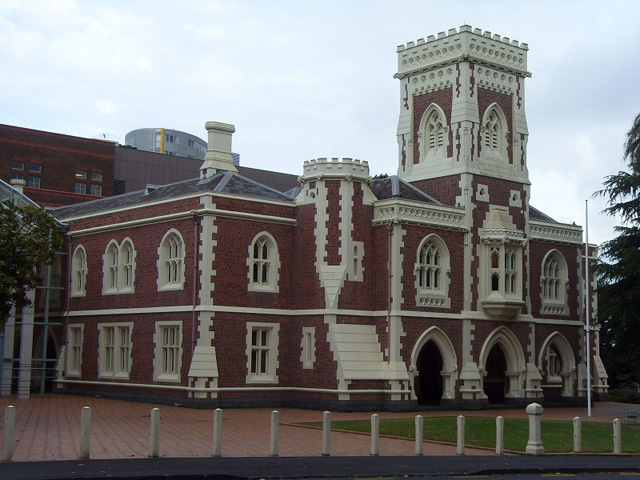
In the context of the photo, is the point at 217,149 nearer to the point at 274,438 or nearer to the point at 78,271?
the point at 78,271

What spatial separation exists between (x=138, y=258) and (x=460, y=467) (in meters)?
Result: 22.9

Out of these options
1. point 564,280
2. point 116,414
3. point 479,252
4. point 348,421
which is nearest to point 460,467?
point 348,421

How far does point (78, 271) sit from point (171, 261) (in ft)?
26.4

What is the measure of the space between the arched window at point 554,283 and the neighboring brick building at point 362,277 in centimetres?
10

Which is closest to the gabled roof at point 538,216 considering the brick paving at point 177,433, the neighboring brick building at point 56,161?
the brick paving at point 177,433

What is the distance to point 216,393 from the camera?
3631 cm

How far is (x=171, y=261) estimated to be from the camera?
129 ft

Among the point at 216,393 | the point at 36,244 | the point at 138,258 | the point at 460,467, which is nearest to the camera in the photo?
the point at 460,467

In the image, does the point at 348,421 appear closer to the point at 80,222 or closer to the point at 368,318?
the point at 368,318

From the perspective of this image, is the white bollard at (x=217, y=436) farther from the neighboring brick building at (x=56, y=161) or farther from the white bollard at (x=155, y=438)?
the neighboring brick building at (x=56, y=161)

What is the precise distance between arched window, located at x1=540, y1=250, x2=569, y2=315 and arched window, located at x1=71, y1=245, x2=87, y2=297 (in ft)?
67.2

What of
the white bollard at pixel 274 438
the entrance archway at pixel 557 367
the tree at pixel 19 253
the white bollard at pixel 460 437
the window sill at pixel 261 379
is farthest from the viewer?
the entrance archway at pixel 557 367

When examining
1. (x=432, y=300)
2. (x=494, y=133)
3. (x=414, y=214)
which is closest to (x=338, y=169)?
(x=414, y=214)

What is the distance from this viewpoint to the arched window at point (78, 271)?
148ft
